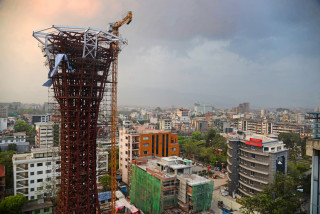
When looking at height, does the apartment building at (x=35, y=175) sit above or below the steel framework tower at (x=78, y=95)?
below

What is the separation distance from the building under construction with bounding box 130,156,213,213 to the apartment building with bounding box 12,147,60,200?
274 inches

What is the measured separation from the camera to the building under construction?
13.1m

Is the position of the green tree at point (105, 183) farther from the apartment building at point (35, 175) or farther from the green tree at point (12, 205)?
the green tree at point (12, 205)

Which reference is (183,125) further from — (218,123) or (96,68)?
(96,68)

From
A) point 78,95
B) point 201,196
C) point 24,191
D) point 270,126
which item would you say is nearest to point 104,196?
Answer: point 24,191

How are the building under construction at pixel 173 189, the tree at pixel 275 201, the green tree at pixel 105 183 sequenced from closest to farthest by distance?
the tree at pixel 275 201, the building under construction at pixel 173 189, the green tree at pixel 105 183

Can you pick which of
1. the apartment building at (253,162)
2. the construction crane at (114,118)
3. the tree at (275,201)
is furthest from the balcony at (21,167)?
the apartment building at (253,162)

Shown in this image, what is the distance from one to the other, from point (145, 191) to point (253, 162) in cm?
808

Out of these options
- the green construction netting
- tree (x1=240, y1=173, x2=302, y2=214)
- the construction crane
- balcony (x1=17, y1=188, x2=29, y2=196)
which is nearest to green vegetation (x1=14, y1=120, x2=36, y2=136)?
balcony (x1=17, y1=188, x2=29, y2=196)

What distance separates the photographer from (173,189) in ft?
44.9

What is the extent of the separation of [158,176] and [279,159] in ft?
29.1

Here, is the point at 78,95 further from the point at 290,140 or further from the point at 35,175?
the point at 290,140

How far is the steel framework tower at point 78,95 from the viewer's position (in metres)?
8.24

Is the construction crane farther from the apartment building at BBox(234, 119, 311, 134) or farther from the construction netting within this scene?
the apartment building at BBox(234, 119, 311, 134)
